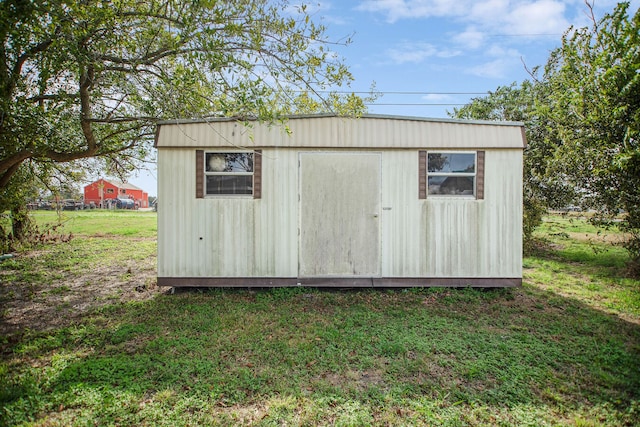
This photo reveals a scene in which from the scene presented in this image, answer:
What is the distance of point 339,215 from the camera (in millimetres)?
5352

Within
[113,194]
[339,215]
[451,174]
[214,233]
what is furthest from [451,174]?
[113,194]

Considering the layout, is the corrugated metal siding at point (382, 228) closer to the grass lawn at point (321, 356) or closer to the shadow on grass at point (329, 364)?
the grass lawn at point (321, 356)

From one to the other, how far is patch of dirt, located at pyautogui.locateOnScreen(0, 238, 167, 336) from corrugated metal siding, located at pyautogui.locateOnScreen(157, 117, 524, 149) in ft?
8.10

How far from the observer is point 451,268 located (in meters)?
5.26

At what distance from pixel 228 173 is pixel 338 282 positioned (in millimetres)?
2415

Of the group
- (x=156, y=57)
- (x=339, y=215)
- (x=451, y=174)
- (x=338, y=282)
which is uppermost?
(x=156, y=57)

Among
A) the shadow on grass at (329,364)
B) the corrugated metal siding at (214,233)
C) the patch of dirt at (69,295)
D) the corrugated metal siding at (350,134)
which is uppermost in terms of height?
the corrugated metal siding at (350,134)

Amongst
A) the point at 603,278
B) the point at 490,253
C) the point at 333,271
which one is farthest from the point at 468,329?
the point at 603,278

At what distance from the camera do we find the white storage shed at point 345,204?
206 inches

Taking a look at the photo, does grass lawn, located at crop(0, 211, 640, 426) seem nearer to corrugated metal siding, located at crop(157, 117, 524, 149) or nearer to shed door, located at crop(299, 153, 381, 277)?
shed door, located at crop(299, 153, 381, 277)

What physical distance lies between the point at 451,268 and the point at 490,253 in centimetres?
65

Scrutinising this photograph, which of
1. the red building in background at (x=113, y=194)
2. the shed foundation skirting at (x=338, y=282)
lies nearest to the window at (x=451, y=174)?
the shed foundation skirting at (x=338, y=282)

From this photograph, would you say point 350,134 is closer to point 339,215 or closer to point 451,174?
point 339,215

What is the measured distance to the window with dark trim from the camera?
5.29 metres
